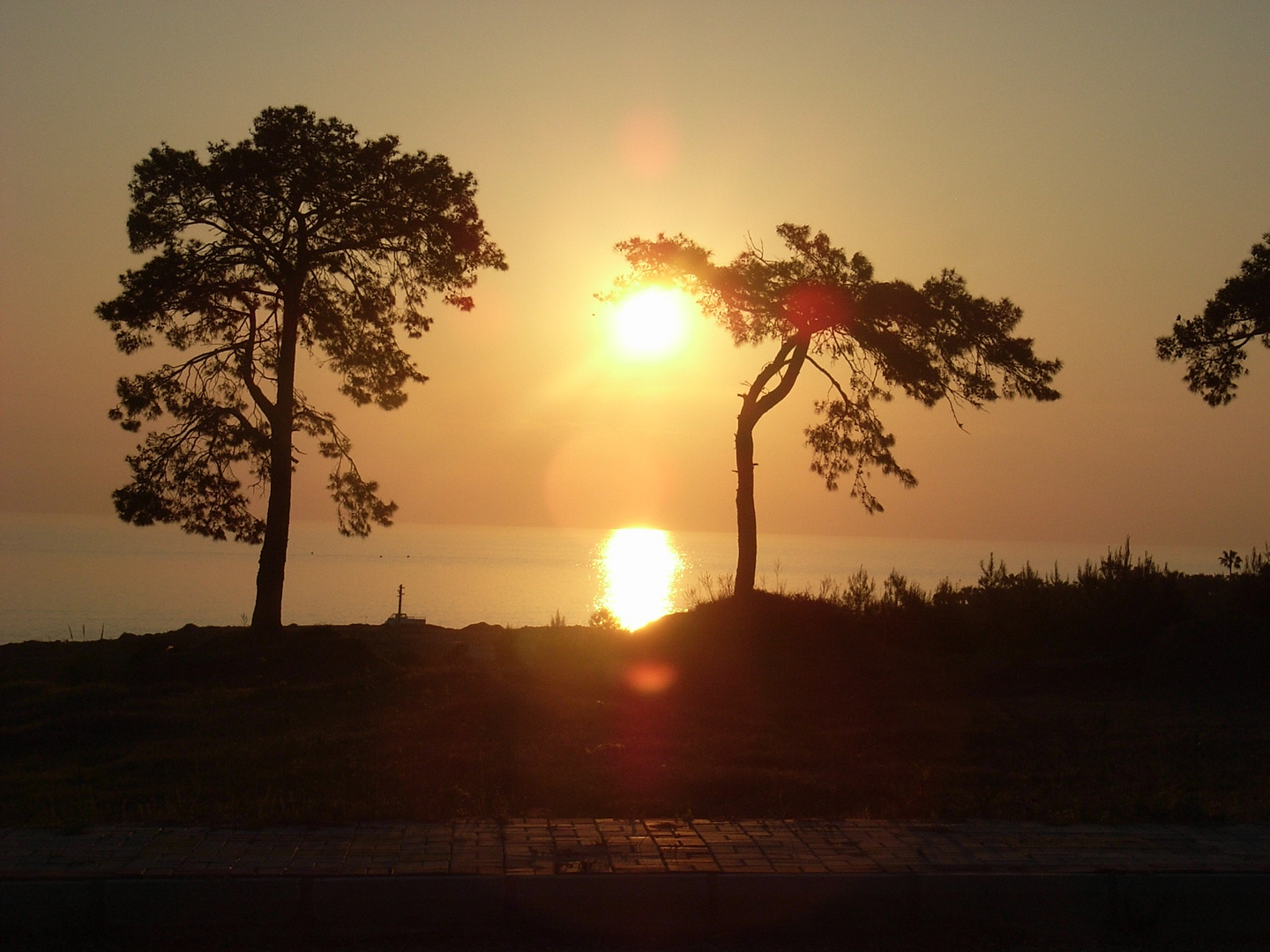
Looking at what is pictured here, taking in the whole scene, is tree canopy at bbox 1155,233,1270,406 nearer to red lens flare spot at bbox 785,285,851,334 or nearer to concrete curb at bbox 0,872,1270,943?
red lens flare spot at bbox 785,285,851,334

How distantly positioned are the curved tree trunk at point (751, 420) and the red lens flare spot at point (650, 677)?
10.4 feet

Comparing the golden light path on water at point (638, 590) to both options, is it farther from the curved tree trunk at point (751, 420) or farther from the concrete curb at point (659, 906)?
the concrete curb at point (659, 906)

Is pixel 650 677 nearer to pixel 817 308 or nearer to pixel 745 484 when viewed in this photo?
pixel 745 484

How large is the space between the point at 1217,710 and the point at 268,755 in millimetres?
9743

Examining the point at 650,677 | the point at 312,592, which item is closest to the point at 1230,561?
the point at 650,677

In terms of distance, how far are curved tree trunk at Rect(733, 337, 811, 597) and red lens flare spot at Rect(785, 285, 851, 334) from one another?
40 cm

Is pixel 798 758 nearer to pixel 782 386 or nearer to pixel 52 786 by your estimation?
pixel 52 786

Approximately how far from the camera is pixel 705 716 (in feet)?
36.8

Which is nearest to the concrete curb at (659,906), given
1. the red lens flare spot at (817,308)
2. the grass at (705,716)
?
the grass at (705,716)

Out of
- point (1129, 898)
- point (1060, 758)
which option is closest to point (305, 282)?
point (1060, 758)

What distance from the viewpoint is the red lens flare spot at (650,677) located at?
1297 cm

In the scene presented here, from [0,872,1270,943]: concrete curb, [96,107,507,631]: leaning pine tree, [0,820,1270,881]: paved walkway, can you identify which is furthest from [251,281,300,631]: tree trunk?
[0,872,1270,943]: concrete curb

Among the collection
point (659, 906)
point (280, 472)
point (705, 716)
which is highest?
point (280, 472)

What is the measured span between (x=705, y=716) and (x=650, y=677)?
2714 mm
